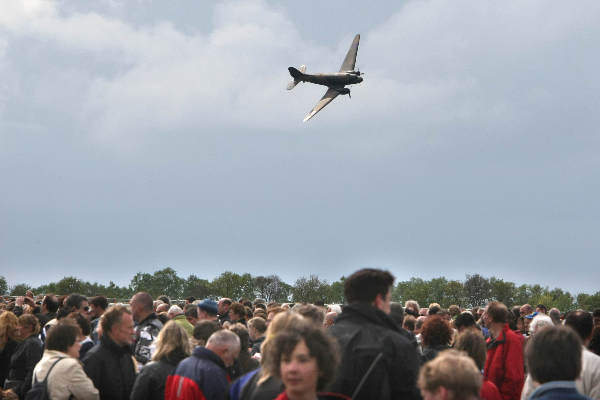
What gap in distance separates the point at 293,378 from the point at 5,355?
6645 millimetres

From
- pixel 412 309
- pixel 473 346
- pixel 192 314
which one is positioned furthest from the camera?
pixel 412 309

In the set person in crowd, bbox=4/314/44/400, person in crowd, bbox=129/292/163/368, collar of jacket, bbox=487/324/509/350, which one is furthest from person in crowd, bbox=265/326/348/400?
person in crowd, bbox=4/314/44/400

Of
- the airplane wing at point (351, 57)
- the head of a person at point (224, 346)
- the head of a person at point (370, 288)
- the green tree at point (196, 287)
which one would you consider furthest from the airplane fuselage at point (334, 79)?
the green tree at point (196, 287)

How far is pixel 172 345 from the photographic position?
623 cm

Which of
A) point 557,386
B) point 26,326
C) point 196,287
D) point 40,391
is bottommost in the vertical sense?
point 40,391

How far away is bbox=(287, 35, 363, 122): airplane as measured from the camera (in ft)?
99.9

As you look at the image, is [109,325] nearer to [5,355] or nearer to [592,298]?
[5,355]

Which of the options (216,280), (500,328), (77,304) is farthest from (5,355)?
(216,280)

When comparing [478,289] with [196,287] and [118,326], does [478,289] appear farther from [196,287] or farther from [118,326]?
[118,326]

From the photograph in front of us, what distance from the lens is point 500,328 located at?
7.94 m

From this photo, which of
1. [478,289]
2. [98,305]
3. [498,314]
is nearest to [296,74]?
[98,305]

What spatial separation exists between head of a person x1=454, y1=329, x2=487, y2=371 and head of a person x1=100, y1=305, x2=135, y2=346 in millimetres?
3354

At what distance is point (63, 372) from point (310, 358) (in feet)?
11.4

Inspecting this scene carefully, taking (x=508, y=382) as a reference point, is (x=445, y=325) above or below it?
above
